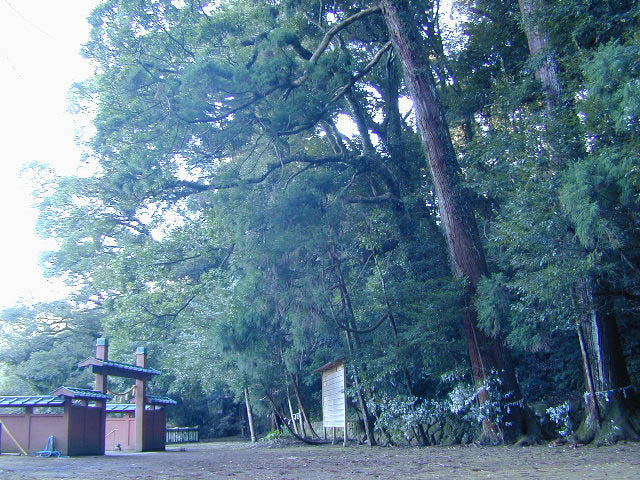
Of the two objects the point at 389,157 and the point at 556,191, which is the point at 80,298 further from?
the point at 556,191

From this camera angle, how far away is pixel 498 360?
11977 mm

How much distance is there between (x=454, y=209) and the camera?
41.4 feet

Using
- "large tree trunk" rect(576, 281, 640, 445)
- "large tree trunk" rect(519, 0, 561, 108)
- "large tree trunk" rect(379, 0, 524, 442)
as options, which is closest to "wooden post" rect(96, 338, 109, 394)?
"large tree trunk" rect(379, 0, 524, 442)

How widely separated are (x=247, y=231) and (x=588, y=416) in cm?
799

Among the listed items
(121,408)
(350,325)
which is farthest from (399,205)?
(121,408)

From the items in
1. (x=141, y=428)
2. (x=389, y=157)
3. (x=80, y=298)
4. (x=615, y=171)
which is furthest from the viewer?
(x=80, y=298)

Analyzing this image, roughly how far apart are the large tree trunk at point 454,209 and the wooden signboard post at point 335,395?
153 inches

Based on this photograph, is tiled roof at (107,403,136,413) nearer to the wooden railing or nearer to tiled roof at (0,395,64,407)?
tiled roof at (0,395,64,407)

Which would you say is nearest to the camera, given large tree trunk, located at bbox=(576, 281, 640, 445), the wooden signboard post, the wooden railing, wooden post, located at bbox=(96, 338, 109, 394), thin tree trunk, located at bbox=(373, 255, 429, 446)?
large tree trunk, located at bbox=(576, 281, 640, 445)

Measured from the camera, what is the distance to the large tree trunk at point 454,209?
1186cm

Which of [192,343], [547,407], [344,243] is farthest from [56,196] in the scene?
[547,407]

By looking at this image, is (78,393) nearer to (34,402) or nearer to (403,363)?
(34,402)

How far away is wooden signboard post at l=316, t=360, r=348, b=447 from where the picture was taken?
14758mm

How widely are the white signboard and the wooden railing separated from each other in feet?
38.2
